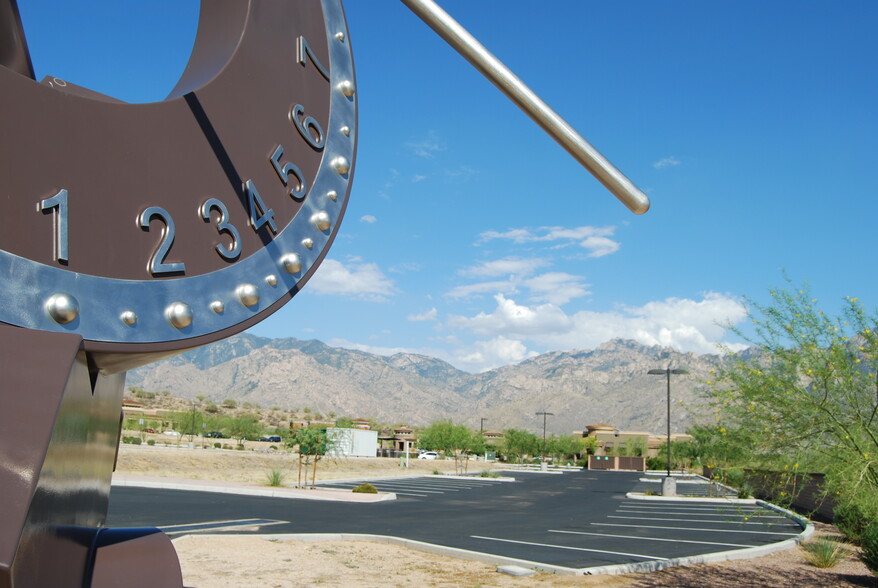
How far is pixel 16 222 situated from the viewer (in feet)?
5.07

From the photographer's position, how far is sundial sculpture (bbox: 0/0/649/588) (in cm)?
149

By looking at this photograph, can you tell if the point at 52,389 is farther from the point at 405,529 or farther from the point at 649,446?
the point at 649,446

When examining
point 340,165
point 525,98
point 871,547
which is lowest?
point 871,547

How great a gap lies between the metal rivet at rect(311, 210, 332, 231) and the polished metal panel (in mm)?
642

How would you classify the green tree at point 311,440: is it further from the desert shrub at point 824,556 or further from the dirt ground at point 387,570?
the desert shrub at point 824,556

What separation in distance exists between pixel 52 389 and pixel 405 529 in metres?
17.4

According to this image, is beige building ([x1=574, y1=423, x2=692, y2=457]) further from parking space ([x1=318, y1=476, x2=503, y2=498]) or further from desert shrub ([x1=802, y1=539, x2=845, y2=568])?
desert shrub ([x1=802, y1=539, x2=845, y2=568])

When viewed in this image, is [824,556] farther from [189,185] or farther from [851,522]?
[189,185]

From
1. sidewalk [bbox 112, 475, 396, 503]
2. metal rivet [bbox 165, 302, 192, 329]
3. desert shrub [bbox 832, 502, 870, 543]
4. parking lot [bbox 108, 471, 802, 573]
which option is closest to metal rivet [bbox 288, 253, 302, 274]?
metal rivet [bbox 165, 302, 192, 329]

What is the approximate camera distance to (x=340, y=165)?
2.45 meters

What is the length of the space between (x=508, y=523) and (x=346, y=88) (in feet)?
63.6

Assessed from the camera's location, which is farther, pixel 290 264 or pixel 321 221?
pixel 321 221

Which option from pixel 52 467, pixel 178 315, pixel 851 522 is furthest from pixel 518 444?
pixel 52 467

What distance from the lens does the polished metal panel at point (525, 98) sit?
2182 mm
